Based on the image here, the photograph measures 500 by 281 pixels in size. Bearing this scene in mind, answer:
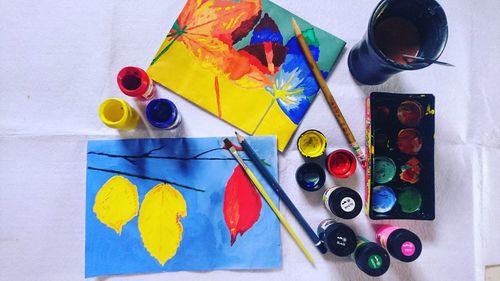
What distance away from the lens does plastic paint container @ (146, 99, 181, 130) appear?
567 millimetres

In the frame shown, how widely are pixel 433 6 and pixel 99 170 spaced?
0.58 meters

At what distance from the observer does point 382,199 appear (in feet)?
1.94

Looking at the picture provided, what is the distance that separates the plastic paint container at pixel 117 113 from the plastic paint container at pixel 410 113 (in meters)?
0.44

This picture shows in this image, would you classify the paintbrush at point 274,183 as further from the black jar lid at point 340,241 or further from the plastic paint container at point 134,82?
the plastic paint container at point 134,82

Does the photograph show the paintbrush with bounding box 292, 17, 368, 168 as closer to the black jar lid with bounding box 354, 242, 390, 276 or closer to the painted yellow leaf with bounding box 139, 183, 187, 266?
the black jar lid with bounding box 354, 242, 390, 276

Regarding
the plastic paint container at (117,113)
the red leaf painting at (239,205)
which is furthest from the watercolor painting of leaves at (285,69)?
the plastic paint container at (117,113)

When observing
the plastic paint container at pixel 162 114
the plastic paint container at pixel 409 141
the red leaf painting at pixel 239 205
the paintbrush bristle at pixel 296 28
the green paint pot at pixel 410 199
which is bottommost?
the red leaf painting at pixel 239 205

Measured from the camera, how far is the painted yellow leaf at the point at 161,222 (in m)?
0.60

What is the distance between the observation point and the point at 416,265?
2.01 feet

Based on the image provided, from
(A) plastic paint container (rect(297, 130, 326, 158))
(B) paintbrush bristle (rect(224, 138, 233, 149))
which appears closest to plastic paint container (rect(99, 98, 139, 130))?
(B) paintbrush bristle (rect(224, 138, 233, 149))

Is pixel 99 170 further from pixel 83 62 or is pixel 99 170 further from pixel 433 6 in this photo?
pixel 433 6

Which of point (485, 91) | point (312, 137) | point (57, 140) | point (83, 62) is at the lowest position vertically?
point (57, 140)

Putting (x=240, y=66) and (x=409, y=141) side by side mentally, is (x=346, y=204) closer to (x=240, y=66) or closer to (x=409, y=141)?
(x=409, y=141)

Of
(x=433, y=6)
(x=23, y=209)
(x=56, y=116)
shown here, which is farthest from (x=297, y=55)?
(x=23, y=209)
